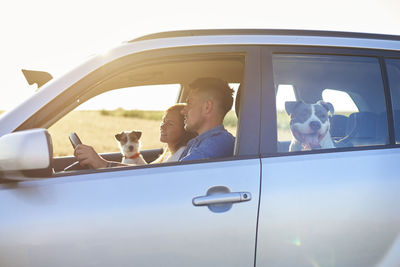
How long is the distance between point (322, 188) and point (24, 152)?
4.23 ft

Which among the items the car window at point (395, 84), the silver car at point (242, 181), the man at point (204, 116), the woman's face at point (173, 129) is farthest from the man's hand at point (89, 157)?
the car window at point (395, 84)

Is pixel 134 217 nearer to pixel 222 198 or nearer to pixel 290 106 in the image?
pixel 222 198

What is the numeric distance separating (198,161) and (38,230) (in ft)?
2.45

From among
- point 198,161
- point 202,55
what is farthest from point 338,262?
point 202,55

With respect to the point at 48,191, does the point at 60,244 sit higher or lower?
lower

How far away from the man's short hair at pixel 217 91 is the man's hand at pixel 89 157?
72 cm

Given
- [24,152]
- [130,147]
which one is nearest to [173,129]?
[130,147]

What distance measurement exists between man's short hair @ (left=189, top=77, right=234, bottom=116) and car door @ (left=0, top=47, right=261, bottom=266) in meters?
0.86

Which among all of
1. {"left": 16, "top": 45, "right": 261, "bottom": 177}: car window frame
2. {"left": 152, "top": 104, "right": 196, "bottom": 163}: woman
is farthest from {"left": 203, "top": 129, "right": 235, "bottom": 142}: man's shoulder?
{"left": 152, "top": 104, "right": 196, "bottom": 163}: woman

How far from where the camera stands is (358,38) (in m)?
2.65

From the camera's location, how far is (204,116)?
2.98 metres

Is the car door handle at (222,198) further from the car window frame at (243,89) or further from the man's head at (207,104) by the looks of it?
the man's head at (207,104)

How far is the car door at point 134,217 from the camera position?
2023 mm

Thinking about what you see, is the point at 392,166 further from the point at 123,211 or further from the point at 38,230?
the point at 38,230
